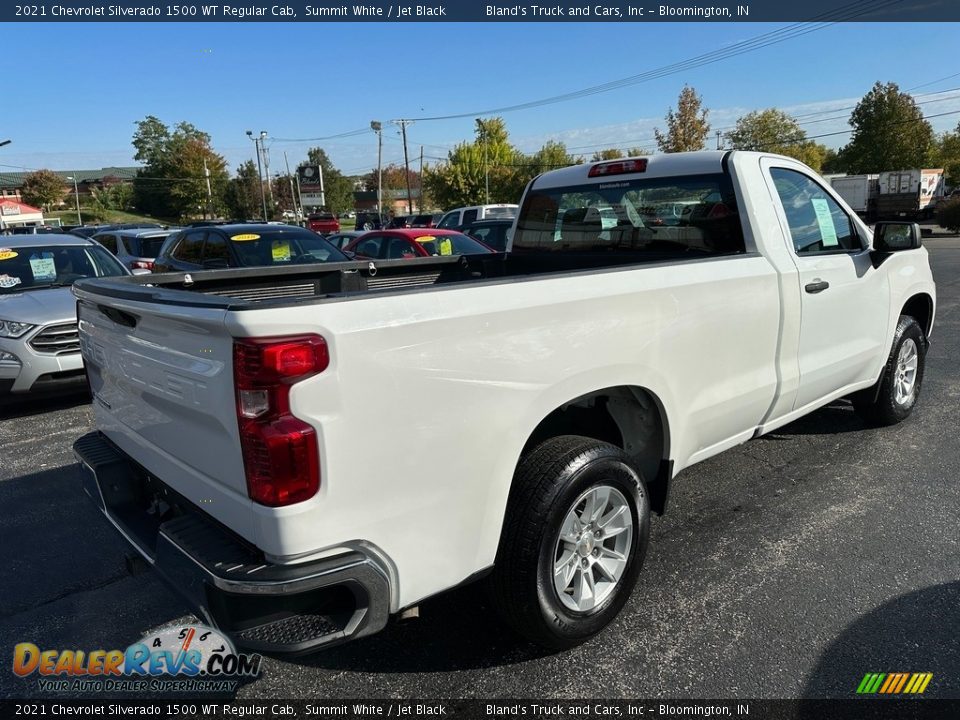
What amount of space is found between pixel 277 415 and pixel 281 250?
7.68 meters

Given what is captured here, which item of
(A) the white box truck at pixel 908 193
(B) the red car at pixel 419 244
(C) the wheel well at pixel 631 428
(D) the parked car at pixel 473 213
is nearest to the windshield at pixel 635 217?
(C) the wheel well at pixel 631 428

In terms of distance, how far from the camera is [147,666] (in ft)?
8.65

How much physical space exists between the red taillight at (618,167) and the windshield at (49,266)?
5.52 metres

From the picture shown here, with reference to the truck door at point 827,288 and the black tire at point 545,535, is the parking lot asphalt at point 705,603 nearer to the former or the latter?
the black tire at point 545,535

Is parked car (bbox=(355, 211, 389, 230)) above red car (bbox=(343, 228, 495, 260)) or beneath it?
above

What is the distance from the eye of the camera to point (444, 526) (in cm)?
213

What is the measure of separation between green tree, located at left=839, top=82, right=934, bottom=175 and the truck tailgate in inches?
2335

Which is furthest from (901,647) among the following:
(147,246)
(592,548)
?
(147,246)

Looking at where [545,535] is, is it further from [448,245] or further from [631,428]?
[448,245]

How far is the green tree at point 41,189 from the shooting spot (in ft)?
266

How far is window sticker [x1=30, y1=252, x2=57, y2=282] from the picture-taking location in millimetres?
6762

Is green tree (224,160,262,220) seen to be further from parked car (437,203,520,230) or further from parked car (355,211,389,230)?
parked car (437,203,520,230)

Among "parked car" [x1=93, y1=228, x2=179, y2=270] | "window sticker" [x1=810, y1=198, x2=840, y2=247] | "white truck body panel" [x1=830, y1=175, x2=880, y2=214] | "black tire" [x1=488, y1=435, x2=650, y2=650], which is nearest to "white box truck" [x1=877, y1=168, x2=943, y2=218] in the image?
"white truck body panel" [x1=830, y1=175, x2=880, y2=214]

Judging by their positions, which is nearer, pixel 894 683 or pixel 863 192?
pixel 894 683
